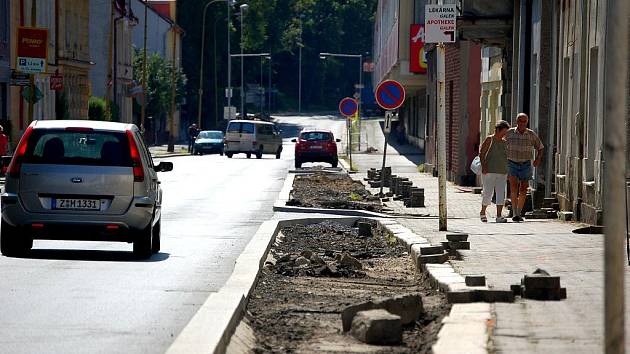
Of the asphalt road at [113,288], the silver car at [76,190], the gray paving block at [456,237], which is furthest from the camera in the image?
the gray paving block at [456,237]

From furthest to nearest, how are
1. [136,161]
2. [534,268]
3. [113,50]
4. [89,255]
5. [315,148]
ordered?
[113,50], [315,148], [89,255], [136,161], [534,268]

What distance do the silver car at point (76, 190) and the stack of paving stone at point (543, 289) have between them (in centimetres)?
620

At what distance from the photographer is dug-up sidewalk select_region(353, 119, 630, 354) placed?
8.75 metres

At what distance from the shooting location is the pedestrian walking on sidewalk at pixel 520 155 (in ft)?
76.0

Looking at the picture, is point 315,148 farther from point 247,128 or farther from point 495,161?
point 495,161

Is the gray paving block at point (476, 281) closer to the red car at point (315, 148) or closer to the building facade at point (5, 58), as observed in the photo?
the building facade at point (5, 58)

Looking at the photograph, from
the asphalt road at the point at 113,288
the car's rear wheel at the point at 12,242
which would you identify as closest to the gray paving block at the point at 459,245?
the asphalt road at the point at 113,288

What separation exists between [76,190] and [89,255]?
96 cm

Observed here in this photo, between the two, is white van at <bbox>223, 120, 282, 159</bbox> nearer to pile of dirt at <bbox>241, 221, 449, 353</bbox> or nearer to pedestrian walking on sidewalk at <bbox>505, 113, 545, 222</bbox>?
pedestrian walking on sidewalk at <bbox>505, 113, 545, 222</bbox>

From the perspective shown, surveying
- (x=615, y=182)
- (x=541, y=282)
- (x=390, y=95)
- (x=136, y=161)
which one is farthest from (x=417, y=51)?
(x=615, y=182)

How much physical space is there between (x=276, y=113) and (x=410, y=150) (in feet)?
257

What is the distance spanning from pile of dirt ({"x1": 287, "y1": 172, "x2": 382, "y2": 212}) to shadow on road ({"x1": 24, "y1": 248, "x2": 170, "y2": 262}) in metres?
10.1

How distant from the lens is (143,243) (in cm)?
1630

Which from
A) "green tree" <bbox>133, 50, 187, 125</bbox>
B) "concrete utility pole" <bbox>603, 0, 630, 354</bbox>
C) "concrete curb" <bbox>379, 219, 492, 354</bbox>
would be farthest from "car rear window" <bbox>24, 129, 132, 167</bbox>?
"green tree" <bbox>133, 50, 187, 125</bbox>
